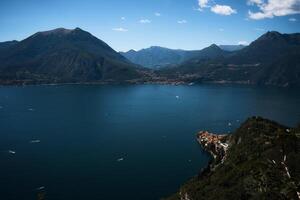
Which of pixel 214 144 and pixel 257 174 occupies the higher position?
pixel 257 174

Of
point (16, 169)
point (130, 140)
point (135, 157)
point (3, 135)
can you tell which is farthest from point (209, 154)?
point (3, 135)

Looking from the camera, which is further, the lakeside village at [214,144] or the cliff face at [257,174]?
the lakeside village at [214,144]

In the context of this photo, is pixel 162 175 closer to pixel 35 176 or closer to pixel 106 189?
pixel 106 189

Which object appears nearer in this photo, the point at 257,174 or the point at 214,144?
the point at 257,174

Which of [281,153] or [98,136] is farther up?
[281,153]

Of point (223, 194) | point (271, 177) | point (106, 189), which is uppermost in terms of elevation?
point (271, 177)

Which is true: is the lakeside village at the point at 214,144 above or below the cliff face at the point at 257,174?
below

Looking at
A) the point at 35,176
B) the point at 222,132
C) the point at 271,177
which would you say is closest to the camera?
the point at 271,177

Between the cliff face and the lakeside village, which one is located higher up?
the cliff face
